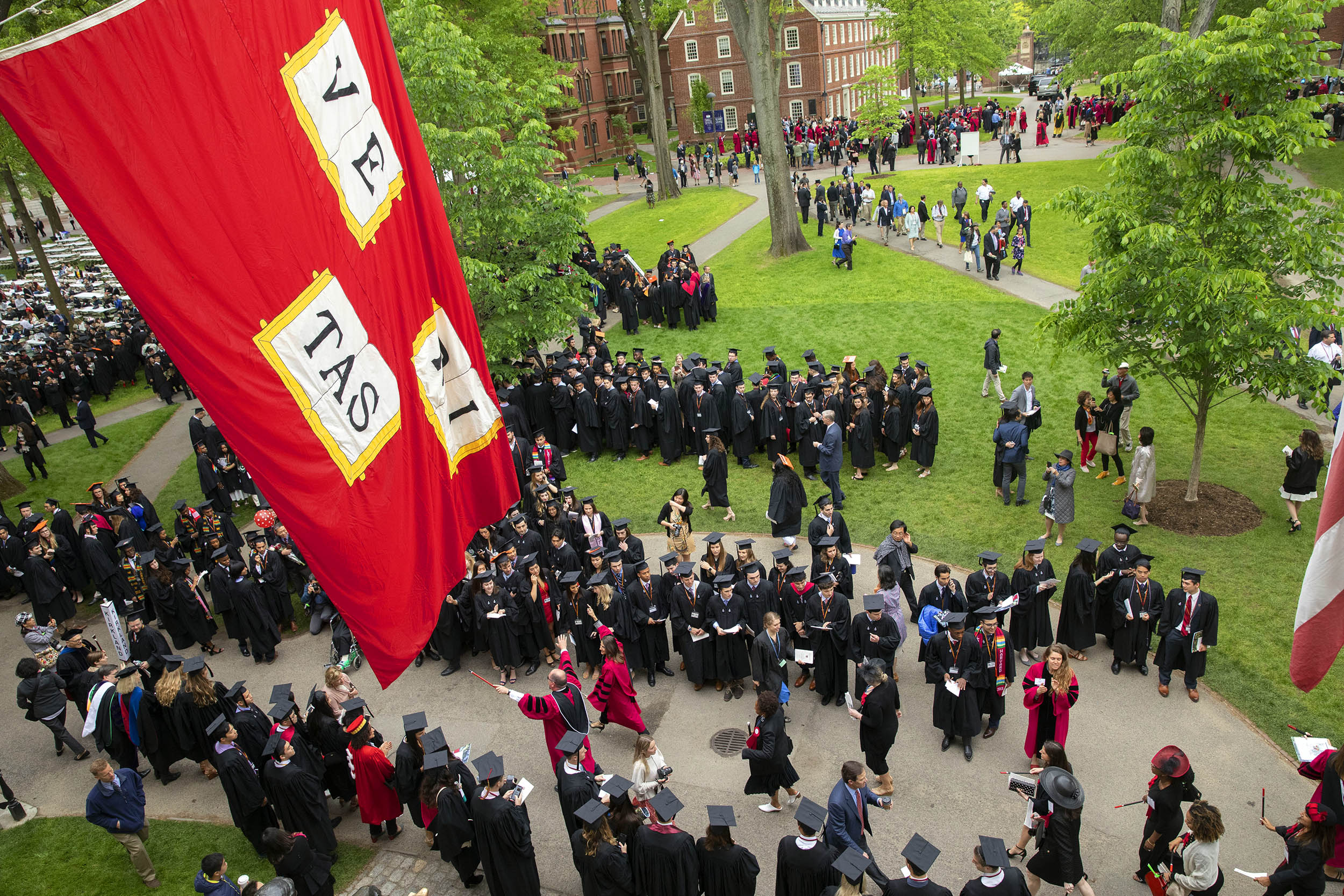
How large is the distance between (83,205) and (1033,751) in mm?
9073

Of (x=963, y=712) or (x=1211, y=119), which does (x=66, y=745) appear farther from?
(x=1211, y=119)

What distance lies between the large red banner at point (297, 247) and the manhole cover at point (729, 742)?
19.0 ft

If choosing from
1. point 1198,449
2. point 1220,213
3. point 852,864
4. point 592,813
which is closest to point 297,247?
point 592,813

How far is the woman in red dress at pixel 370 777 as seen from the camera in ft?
27.6

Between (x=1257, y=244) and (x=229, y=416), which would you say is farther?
(x=1257, y=244)

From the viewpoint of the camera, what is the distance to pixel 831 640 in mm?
9695

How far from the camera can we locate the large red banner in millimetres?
2797

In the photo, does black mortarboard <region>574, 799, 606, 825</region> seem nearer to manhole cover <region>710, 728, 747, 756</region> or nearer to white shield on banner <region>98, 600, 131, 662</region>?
manhole cover <region>710, 728, 747, 756</region>

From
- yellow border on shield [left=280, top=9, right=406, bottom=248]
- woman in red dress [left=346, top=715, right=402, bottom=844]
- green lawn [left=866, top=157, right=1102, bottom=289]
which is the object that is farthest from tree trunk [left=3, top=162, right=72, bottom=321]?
yellow border on shield [left=280, top=9, right=406, bottom=248]

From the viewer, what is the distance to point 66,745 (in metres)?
10.9

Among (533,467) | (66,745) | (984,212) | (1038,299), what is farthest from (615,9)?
(66,745)

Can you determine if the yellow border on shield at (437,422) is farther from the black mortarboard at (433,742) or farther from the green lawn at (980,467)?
the green lawn at (980,467)

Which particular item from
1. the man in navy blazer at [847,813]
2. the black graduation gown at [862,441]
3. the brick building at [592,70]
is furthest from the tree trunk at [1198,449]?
the brick building at [592,70]

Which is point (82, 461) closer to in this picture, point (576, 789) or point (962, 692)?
point (576, 789)
